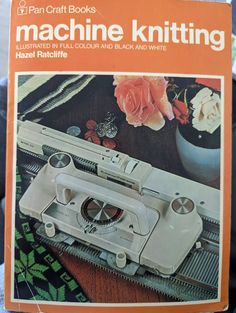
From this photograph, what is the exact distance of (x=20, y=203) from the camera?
473 mm

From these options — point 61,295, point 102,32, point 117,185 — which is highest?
point 102,32

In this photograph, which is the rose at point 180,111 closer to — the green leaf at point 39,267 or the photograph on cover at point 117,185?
the photograph on cover at point 117,185

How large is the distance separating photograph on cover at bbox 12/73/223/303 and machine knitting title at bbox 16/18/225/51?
3cm

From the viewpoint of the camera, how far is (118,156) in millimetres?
480

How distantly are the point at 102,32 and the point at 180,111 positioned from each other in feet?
0.34

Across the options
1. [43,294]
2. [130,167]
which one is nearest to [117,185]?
[130,167]

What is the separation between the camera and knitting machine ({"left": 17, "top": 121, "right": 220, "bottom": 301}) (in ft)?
1.54

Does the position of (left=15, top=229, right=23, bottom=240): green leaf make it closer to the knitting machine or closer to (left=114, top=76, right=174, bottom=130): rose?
the knitting machine

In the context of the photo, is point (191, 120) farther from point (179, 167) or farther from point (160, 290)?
point (160, 290)

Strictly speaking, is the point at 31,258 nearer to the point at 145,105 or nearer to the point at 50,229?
the point at 50,229

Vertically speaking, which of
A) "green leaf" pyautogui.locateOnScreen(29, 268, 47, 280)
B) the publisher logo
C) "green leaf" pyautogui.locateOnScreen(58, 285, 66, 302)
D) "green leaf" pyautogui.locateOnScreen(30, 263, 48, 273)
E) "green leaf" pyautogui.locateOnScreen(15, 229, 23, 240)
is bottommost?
"green leaf" pyautogui.locateOnScreen(58, 285, 66, 302)

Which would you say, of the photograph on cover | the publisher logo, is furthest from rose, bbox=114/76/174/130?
the publisher logo

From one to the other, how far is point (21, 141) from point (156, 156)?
0.42 ft

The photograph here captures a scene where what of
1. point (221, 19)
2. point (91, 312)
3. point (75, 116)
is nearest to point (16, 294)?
point (91, 312)
